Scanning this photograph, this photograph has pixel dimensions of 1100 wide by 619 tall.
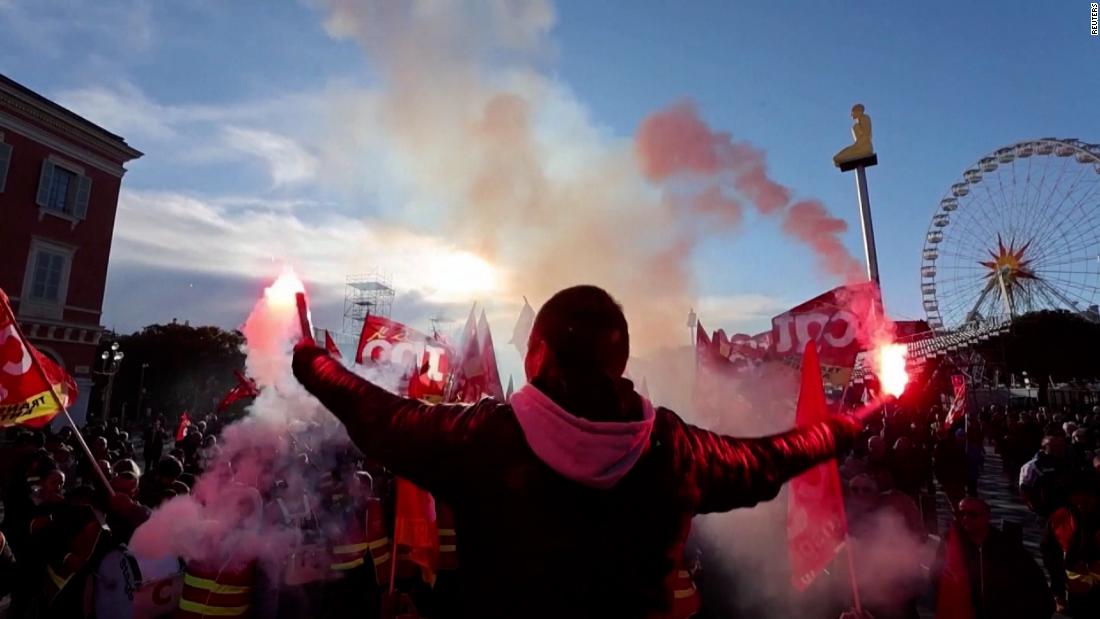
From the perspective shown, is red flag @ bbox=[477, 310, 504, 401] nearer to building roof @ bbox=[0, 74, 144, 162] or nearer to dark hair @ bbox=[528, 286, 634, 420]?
dark hair @ bbox=[528, 286, 634, 420]

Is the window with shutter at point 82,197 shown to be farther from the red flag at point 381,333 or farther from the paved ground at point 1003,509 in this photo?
the paved ground at point 1003,509

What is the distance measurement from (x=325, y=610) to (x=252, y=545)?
1685 mm

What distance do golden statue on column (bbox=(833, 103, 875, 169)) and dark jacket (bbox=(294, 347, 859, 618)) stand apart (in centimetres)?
1301

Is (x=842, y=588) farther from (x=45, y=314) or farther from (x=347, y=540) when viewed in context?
(x=45, y=314)

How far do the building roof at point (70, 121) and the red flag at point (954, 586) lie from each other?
3235cm

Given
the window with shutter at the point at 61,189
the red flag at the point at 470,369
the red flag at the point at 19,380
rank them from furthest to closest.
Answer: the window with shutter at the point at 61,189
the red flag at the point at 470,369
the red flag at the point at 19,380

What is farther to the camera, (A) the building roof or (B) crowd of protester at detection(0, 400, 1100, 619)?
(A) the building roof

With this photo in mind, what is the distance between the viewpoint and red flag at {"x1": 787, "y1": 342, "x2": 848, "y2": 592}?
3889mm

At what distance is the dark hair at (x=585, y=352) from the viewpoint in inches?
67.9

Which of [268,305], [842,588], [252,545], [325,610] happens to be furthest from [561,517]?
[325,610]

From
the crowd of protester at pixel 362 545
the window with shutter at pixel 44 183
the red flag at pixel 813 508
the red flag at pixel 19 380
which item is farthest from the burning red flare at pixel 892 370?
the window with shutter at pixel 44 183

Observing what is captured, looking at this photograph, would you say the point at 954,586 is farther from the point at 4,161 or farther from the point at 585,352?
the point at 4,161

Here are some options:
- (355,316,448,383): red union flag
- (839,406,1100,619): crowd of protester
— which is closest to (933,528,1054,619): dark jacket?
(839,406,1100,619): crowd of protester

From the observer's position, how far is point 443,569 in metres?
6.29
